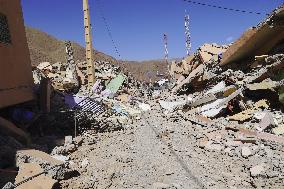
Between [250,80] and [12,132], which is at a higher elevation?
[250,80]

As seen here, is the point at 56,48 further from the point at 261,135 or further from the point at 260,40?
the point at 261,135

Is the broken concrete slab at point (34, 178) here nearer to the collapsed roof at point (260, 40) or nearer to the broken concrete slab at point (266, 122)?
the broken concrete slab at point (266, 122)

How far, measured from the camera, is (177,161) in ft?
21.7

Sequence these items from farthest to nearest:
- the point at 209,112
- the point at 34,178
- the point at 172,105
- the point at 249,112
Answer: the point at 172,105, the point at 209,112, the point at 249,112, the point at 34,178

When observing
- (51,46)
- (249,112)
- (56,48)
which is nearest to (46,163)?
(249,112)

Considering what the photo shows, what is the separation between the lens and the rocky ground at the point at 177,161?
18.4ft

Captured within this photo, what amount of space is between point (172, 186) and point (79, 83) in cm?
1176

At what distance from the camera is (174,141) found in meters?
8.19

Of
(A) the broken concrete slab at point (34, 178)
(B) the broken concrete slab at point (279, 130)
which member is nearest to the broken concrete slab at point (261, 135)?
(B) the broken concrete slab at point (279, 130)

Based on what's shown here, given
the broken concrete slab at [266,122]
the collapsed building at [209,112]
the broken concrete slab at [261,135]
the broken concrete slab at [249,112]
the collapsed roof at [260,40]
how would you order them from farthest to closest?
the collapsed roof at [260,40], the broken concrete slab at [249,112], the broken concrete slab at [266,122], the broken concrete slab at [261,135], the collapsed building at [209,112]

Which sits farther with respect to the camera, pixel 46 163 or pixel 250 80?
pixel 250 80

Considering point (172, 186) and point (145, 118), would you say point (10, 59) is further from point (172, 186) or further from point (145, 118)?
point (172, 186)

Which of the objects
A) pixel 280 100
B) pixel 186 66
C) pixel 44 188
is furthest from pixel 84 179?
pixel 186 66

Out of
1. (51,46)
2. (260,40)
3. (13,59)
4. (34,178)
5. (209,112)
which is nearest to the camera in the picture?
(34,178)
